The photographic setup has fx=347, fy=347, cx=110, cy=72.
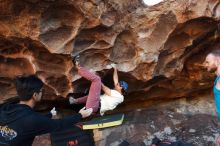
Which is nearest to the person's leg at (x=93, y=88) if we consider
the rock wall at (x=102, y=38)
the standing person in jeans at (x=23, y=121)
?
the rock wall at (x=102, y=38)

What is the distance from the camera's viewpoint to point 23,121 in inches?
104

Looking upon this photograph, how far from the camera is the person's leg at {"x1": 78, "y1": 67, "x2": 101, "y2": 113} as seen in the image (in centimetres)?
427

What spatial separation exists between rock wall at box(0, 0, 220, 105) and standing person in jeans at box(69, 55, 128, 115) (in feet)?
0.44

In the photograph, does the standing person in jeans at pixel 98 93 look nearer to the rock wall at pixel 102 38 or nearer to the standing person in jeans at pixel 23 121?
the rock wall at pixel 102 38

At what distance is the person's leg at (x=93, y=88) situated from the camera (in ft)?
14.0

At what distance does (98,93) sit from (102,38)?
718 mm

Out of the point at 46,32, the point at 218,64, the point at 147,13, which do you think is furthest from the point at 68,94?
the point at 218,64

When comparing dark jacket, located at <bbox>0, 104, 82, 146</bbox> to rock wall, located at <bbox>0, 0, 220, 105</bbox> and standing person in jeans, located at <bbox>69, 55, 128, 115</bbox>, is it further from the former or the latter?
standing person in jeans, located at <bbox>69, 55, 128, 115</bbox>

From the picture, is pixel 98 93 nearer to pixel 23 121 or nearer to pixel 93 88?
pixel 93 88

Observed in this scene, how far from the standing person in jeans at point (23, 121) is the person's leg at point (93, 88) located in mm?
1492

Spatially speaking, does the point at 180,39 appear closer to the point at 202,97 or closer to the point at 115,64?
the point at 115,64

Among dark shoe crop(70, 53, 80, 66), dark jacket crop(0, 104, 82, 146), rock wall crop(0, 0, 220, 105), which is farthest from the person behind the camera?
dark shoe crop(70, 53, 80, 66)

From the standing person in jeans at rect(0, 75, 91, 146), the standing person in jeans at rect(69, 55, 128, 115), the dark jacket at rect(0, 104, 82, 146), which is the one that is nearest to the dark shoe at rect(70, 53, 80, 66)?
the standing person in jeans at rect(69, 55, 128, 115)

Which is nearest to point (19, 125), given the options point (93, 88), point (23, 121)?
point (23, 121)
